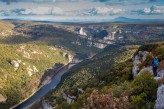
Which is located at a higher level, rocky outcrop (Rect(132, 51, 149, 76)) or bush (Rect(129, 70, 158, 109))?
bush (Rect(129, 70, 158, 109))

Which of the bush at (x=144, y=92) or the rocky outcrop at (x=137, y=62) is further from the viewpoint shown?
the rocky outcrop at (x=137, y=62)

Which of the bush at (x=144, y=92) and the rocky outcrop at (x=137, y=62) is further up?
the bush at (x=144, y=92)

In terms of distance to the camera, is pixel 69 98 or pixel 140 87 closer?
pixel 140 87

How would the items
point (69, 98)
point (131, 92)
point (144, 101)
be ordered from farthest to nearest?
point (69, 98), point (131, 92), point (144, 101)

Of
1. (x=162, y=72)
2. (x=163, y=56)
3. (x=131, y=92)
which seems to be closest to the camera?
(x=131, y=92)

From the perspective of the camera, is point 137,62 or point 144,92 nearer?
point 144,92

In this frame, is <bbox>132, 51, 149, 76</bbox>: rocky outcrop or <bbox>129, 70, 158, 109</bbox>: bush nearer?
<bbox>129, 70, 158, 109</bbox>: bush

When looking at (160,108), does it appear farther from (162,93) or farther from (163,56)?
(163,56)

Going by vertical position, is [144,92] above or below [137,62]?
above

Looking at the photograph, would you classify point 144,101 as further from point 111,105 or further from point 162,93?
point 111,105

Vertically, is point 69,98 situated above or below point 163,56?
below

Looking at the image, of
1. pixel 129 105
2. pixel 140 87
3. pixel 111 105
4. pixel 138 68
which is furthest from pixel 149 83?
pixel 138 68
